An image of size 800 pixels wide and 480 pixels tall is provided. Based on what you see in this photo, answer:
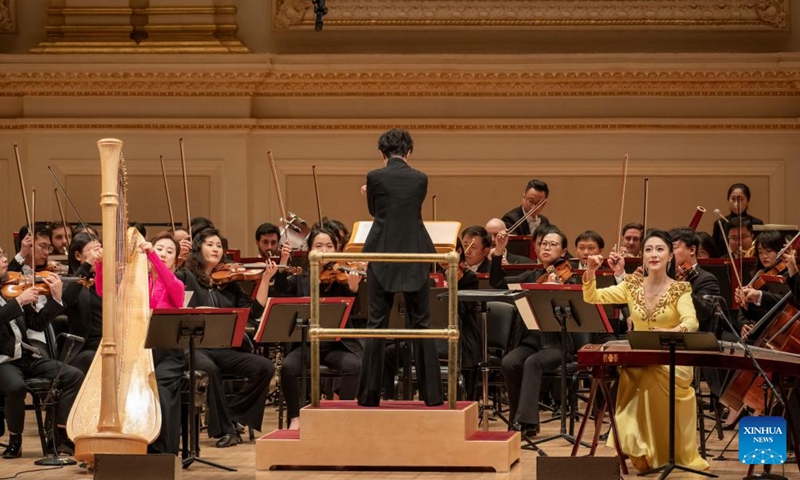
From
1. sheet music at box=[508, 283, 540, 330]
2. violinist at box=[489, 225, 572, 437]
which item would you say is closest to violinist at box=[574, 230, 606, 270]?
violinist at box=[489, 225, 572, 437]

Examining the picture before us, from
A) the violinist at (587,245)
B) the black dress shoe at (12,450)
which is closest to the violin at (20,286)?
the black dress shoe at (12,450)

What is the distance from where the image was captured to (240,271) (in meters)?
7.24

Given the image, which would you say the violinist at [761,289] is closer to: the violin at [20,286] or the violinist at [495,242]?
the violinist at [495,242]

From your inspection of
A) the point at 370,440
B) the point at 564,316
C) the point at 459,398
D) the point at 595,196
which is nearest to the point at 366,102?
the point at 595,196

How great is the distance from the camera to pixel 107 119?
33.0 feet

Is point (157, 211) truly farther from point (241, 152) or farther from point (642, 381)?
point (642, 381)

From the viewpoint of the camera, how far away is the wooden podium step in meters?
5.53

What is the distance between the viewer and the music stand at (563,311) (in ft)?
20.9

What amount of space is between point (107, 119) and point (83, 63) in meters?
0.45

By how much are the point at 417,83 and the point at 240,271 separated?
3236 millimetres

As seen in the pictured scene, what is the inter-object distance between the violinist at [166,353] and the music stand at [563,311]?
1.66 meters

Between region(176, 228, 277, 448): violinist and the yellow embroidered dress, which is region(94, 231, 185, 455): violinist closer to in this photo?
region(176, 228, 277, 448): violinist

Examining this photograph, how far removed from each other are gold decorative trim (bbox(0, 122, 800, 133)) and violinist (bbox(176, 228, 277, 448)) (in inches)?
124

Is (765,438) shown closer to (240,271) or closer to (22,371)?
(240,271)
